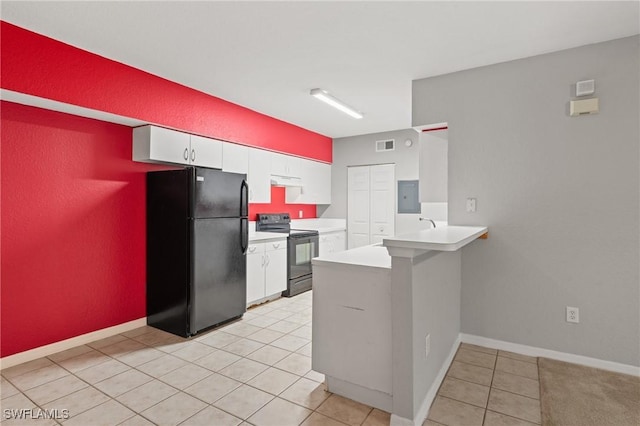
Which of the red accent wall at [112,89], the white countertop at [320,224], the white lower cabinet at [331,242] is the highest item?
the red accent wall at [112,89]

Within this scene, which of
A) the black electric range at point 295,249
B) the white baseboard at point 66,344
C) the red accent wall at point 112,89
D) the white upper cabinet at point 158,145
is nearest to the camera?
the red accent wall at point 112,89

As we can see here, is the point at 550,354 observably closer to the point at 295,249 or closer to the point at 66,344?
the point at 295,249

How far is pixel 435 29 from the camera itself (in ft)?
8.39

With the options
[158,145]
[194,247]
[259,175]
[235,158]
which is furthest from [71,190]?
[259,175]

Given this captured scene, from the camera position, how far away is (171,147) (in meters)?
3.59

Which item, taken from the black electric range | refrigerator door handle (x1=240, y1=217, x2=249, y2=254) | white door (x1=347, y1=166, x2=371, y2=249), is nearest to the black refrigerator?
refrigerator door handle (x1=240, y1=217, x2=249, y2=254)

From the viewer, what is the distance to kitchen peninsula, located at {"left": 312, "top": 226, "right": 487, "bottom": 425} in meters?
1.93

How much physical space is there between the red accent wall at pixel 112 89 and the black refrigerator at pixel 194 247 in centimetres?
71

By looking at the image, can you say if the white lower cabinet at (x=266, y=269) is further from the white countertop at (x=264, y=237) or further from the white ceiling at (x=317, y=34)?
the white ceiling at (x=317, y=34)

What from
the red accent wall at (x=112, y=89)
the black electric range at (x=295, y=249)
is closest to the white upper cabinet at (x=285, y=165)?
the red accent wall at (x=112, y=89)

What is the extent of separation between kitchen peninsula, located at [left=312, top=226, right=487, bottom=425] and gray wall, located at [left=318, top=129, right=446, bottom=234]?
317 centimetres

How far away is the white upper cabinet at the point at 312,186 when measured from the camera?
582 centimetres

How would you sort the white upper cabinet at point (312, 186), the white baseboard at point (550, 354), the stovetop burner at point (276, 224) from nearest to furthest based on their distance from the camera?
1. the white baseboard at point (550, 354)
2. the stovetop burner at point (276, 224)
3. the white upper cabinet at point (312, 186)

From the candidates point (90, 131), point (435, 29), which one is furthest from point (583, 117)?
point (90, 131)
